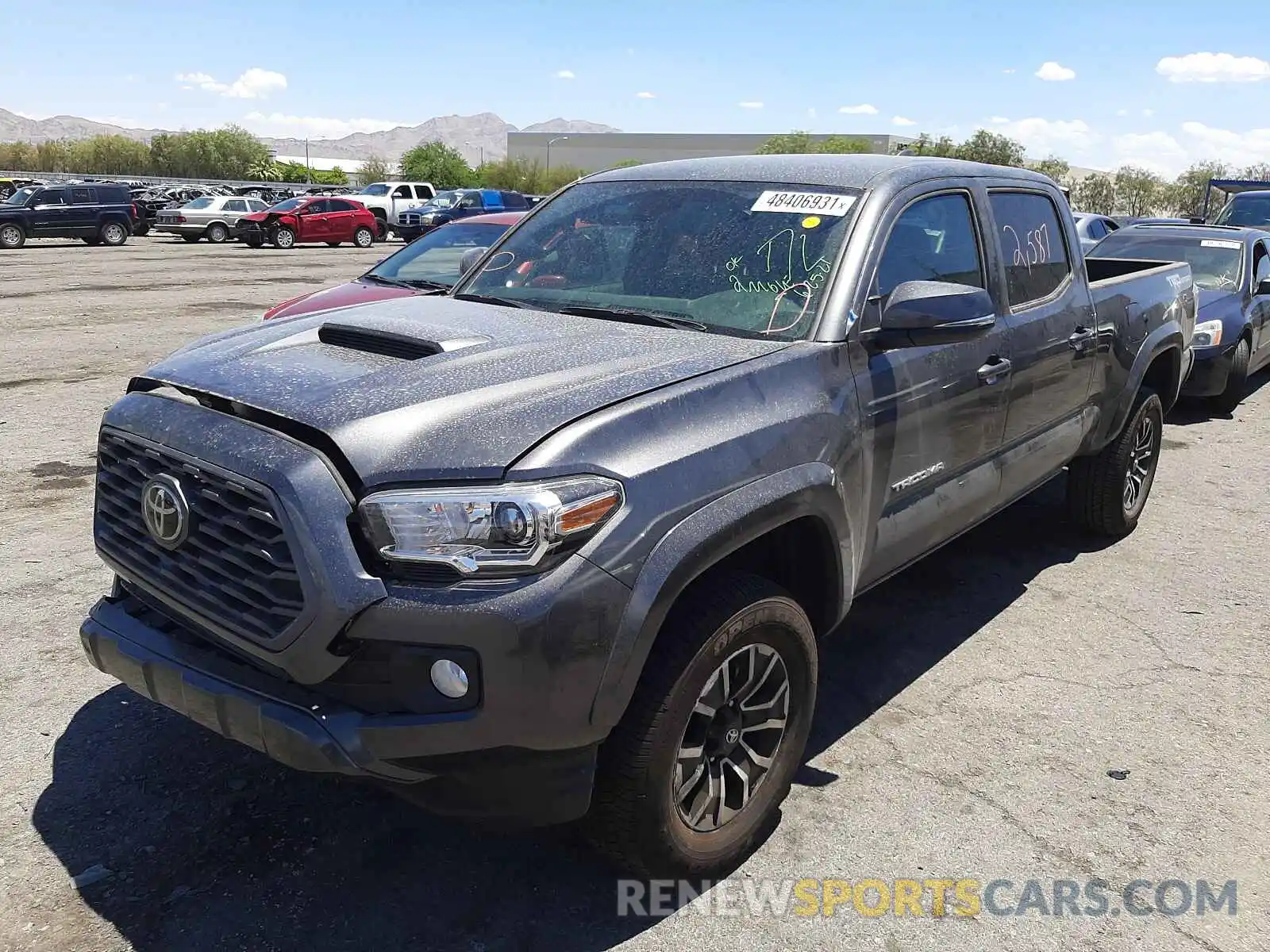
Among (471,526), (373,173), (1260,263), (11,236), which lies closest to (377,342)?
(471,526)

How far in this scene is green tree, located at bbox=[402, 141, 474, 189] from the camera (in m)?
98.0

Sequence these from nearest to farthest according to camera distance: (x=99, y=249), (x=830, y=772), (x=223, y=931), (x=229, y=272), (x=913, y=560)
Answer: (x=223, y=931)
(x=830, y=772)
(x=913, y=560)
(x=229, y=272)
(x=99, y=249)

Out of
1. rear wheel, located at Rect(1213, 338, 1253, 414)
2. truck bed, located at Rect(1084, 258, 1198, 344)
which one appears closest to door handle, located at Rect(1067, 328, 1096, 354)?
truck bed, located at Rect(1084, 258, 1198, 344)

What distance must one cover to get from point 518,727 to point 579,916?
774 mm

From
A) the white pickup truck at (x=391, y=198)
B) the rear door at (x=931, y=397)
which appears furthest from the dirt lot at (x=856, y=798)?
the white pickup truck at (x=391, y=198)

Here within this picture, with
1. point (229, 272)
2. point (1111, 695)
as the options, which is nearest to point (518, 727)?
point (1111, 695)

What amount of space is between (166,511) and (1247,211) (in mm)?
20218

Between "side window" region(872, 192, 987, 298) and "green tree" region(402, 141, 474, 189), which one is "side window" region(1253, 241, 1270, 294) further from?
"green tree" region(402, 141, 474, 189)

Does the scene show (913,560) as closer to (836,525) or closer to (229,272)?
(836,525)

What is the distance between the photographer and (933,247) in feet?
12.7

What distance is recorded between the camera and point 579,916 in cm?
282

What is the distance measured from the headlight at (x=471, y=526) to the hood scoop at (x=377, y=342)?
748 mm

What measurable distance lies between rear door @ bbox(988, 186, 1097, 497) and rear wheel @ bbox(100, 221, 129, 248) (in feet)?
106

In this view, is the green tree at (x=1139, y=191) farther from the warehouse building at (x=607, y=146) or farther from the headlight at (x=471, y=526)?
the headlight at (x=471, y=526)
